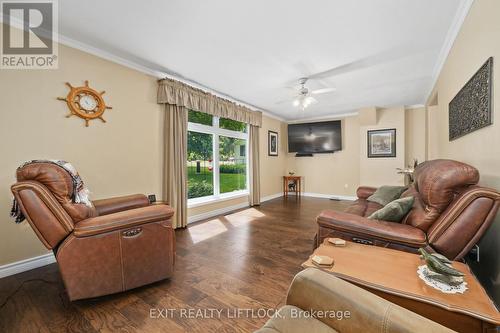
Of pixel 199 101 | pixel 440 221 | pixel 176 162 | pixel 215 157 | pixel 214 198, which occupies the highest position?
pixel 199 101

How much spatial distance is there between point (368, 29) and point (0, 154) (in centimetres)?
385

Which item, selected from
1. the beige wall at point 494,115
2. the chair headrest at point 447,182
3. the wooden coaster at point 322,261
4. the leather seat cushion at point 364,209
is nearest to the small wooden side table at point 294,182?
the leather seat cushion at point 364,209

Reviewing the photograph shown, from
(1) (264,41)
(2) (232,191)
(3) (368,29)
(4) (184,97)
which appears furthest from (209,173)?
(3) (368,29)

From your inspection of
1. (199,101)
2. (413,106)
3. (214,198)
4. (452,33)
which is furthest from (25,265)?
(413,106)

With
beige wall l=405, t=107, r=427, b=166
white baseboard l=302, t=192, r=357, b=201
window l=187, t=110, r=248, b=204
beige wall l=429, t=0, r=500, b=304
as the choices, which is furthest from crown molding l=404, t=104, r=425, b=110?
window l=187, t=110, r=248, b=204

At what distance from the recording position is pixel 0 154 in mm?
1932

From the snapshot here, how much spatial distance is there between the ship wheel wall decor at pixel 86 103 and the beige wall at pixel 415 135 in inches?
250

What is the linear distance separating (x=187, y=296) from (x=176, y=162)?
6.74ft

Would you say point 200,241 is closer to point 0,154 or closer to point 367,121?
point 0,154

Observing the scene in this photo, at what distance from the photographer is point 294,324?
0.81 meters

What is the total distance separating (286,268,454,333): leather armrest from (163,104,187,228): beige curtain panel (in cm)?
267

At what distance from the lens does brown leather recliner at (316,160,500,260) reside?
1.16 metres

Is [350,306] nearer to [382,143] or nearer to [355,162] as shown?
[382,143]

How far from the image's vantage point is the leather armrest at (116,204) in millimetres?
2068
